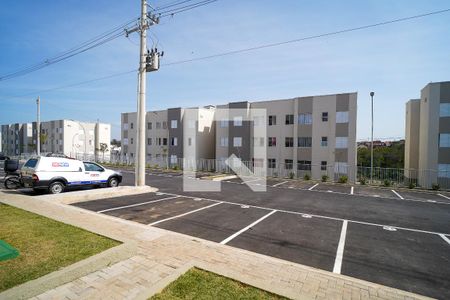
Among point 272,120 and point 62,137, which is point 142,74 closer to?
point 272,120

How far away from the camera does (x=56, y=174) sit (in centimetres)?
1278

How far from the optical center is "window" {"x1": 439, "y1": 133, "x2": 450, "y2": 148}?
2675cm

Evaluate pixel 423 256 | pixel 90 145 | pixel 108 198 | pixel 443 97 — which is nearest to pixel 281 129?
pixel 443 97

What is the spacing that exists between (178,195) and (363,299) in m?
11.0

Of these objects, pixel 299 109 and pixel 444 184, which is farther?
pixel 299 109

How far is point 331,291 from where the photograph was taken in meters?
4.40

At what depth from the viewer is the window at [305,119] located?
33156mm

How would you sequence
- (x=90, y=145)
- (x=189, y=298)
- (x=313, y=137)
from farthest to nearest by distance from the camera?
(x=90, y=145)
(x=313, y=137)
(x=189, y=298)

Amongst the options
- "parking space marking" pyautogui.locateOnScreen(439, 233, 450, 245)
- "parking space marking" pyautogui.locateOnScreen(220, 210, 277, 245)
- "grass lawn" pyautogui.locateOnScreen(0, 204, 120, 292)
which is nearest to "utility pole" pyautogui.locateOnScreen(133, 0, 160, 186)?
"grass lawn" pyautogui.locateOnScreen(0, 204, 120, 292)

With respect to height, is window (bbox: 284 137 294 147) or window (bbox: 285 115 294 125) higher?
window (bbox: 285 115 294 125)

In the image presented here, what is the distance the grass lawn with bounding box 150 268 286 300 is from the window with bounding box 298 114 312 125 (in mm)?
31120

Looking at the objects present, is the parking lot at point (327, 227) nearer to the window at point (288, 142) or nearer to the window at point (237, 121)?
the window at point (288, 142)

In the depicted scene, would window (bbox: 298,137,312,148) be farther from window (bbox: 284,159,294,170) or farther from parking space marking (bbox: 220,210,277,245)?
parking space marking (bbox: 220,210,277,245)

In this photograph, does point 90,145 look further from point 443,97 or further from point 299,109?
point 443,97
